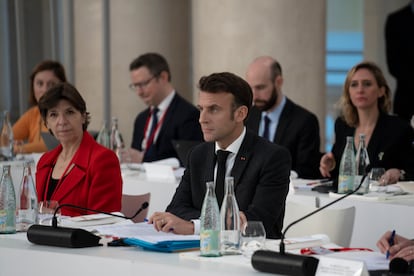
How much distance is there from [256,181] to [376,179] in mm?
1541

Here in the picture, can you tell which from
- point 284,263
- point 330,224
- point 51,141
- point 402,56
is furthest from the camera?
point 402,56

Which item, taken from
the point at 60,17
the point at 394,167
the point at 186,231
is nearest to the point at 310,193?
the point at 394,167

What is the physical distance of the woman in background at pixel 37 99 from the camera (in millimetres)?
7855

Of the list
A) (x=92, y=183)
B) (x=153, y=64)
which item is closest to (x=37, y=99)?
(x=153, y=64)

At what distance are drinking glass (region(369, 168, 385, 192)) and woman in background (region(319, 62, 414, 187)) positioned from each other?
31cm

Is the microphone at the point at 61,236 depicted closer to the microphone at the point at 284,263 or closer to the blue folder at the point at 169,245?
the blue folder at the point at 169,245

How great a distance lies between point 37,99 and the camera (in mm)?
8062

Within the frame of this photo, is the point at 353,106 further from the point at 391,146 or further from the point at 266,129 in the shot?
the point at 266,129

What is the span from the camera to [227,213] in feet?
11.2

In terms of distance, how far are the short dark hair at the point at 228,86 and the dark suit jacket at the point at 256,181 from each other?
16 cm

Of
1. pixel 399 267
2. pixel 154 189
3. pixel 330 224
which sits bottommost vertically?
pixel 154 189

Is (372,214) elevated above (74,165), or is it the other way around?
(74,165)

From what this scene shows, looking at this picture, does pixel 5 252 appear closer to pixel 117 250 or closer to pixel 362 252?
pixel 117 250

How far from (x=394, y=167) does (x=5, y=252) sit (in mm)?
3248
